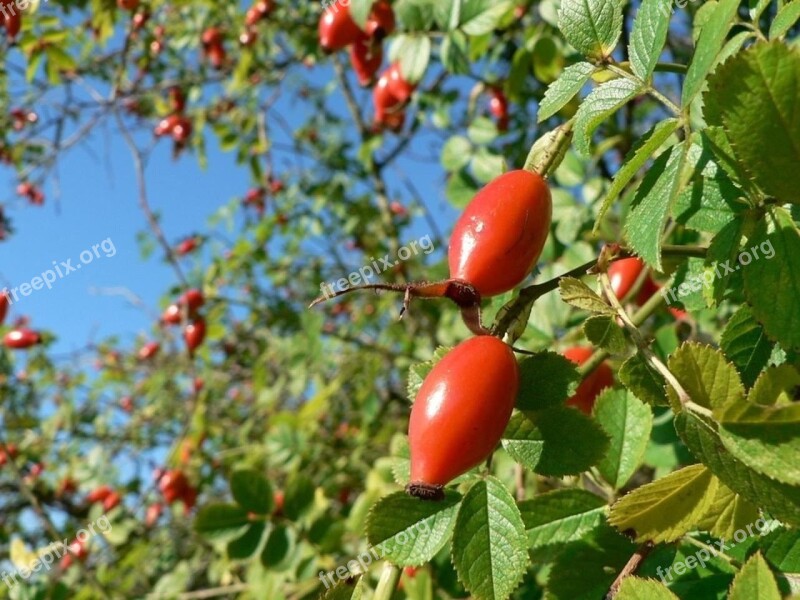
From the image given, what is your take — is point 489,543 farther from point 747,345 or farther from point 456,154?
point 456,154

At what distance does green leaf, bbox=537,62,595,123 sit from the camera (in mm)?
651

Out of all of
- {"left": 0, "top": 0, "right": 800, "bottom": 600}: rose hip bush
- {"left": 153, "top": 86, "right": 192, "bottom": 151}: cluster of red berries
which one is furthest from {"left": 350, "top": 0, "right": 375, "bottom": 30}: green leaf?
{"left": 153, "top": 86, "right": 192, "bottom": 151}: cluster of red berries

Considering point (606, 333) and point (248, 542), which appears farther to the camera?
point (248, 542)

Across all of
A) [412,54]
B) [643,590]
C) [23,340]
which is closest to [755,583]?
[643,590]

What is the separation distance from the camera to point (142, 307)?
4.38 m

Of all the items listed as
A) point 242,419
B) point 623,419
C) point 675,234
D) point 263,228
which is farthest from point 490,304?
point 242,419

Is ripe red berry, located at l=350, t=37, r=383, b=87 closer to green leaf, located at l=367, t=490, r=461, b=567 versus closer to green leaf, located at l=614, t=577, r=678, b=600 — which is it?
green leaf, located at l=367, t=490, r=461, b=567

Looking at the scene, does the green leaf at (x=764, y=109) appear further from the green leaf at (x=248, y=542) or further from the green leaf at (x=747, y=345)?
the green leaf at (x=248, y=542)

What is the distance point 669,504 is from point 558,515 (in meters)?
0.18

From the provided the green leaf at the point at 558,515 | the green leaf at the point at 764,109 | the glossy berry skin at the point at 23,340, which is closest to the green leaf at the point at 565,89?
the green leaf at the point at 764,109

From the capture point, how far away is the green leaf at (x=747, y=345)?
622 millimetres

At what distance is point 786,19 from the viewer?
0.60 metres

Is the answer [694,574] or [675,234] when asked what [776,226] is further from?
[675,234]

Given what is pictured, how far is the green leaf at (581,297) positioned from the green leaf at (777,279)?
0.11 meters
